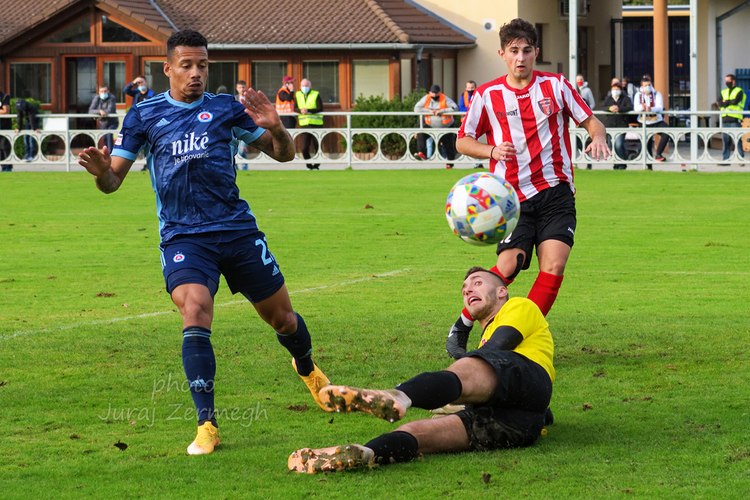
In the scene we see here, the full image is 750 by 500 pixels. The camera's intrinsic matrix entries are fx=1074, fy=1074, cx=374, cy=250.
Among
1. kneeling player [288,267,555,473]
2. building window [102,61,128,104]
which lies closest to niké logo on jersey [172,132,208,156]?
kneeling player [288,267,555,473]

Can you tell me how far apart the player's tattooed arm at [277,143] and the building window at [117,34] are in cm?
3137

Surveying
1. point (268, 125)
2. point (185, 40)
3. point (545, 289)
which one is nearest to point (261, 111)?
point (268, 125)

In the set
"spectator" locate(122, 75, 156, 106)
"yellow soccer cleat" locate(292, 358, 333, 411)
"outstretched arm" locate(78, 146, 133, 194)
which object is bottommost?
"yellow soccer cleat" locate(292, 358, 333, 411)

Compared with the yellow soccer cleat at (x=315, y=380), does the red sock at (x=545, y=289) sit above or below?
above

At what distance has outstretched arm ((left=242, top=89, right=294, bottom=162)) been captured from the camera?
592 cm

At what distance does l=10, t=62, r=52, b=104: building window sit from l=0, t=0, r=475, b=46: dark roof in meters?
1.23

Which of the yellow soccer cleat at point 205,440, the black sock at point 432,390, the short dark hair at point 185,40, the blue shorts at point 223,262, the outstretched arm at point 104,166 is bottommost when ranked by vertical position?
the yellow soccer cleat at point 205,440

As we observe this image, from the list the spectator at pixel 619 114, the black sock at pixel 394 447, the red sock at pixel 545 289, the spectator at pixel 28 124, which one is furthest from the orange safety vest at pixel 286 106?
the black sock at pixel 394 447

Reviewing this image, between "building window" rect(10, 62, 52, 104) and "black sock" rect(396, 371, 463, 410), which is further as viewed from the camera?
"building window" rect(10, 62, 52, 104)

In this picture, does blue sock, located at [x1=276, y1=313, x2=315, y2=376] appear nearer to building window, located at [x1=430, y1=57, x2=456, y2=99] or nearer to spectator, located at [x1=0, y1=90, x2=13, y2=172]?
spectator, located at [x1=0, y1=90, x2=13, y2=172]

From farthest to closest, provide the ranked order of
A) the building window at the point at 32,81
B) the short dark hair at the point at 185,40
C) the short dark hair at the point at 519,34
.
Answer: the building window at the point at 32,81 → the short dark hair at the point at 519,34 → the short dark hair at the point at 185,40

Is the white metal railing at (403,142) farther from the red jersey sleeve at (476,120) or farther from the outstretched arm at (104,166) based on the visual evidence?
the outstretched arm at (104,166)

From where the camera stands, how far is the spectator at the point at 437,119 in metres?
27.2

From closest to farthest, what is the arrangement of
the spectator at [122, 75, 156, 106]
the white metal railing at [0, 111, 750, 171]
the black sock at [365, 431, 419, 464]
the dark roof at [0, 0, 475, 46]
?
1. the black sock at [365, 431, 419, 464]
2. the white metal railing at [0, 111, 750, 171]
3. the spectator at [122, 75, 156, 106]
4. the dark roof at [0, 0, 475, 46]
